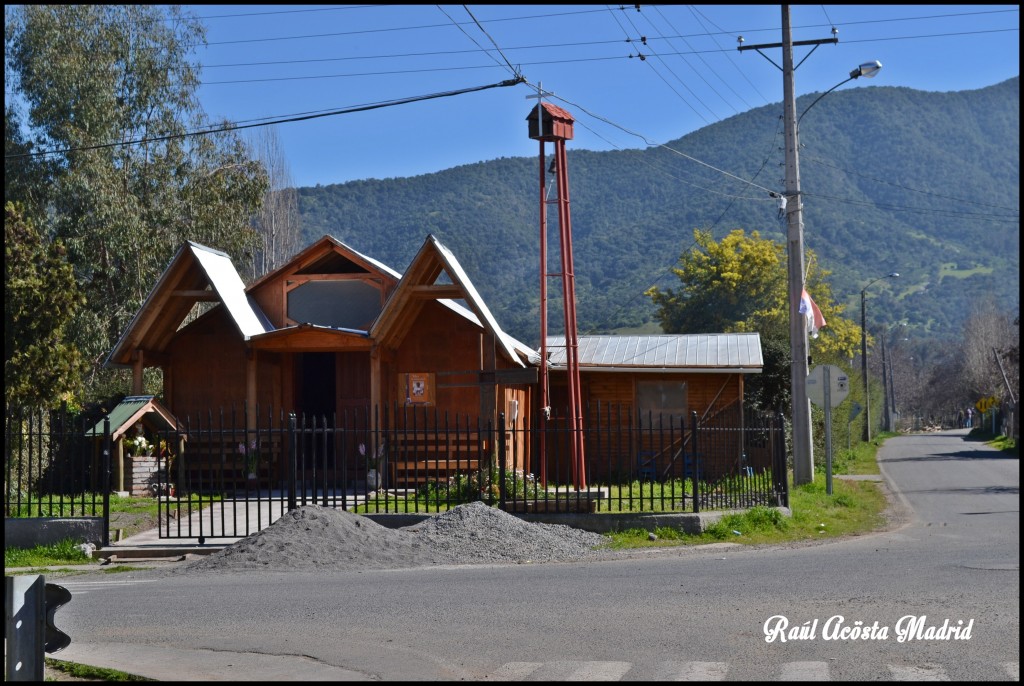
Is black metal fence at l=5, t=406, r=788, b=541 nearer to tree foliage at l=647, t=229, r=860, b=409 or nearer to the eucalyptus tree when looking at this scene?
the eucalyptus tree

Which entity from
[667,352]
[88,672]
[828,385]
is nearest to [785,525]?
[828,385]

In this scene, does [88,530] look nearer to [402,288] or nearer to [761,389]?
[402,288]

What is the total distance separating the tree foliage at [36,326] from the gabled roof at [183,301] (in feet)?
6.08

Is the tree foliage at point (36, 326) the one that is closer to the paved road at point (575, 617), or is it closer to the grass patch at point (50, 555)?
the grass patch at point (50, 555)

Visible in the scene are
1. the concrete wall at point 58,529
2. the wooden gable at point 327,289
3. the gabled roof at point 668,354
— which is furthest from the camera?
the gabled roof at point 668,354

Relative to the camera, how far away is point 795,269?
23406 millimetres

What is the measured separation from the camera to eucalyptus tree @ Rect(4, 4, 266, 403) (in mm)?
36688

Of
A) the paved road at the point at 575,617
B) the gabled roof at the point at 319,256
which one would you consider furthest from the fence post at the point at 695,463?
the gabled roof at the point at 319,256

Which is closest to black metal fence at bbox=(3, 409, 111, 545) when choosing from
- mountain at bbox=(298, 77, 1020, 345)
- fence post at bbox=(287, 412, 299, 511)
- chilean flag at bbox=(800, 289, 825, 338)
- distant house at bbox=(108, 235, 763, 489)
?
fence post at bbox=(287, 412, 299, 511)

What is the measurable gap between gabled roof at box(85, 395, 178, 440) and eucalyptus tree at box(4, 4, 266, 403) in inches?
522

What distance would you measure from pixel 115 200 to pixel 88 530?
2324 centimetres

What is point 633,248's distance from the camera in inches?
5704

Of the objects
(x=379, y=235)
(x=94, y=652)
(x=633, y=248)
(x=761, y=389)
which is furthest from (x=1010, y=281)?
(x=94, y=652)

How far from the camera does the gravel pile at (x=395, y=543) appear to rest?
14508 mm
